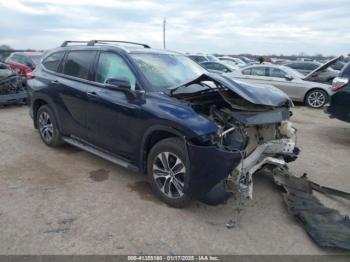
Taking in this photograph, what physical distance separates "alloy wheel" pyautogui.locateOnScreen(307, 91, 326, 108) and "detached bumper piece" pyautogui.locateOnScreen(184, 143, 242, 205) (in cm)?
949

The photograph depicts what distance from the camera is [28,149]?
6.25m

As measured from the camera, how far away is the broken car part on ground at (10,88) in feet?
33.2

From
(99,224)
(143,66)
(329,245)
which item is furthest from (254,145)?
(99,224)

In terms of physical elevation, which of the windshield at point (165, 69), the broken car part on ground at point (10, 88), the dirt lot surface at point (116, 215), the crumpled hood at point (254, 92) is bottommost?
the dirt lot surface at point (116, 215)

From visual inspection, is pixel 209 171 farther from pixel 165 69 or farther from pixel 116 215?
pixel 165 69

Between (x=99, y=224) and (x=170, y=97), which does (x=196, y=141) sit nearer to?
(x=170, y=97)

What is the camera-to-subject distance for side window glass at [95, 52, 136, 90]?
15.1ft

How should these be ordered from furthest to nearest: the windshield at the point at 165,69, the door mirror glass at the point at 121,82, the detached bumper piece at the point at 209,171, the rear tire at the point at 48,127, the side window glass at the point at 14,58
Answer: the side window glass at the point at 14,58
the rear tire at the point at 48,127
the windshield at the point at 165,69
the door mirror glass at the point at 121,82
the detached bumper piece at the point at 209,171

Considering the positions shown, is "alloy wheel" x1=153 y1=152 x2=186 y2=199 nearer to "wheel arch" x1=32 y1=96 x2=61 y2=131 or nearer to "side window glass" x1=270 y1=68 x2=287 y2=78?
"wheel arch" x1=32 y1=96 x2=61 y2=131

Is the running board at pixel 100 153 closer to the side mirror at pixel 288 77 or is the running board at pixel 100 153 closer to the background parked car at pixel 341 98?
the background parked car at pixel 341 98

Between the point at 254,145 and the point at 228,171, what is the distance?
1006 millimetres

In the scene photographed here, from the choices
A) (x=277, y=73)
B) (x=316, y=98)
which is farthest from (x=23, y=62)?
(x=316, y=98)

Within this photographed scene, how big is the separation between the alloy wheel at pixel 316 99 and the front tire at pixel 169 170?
31.1ft

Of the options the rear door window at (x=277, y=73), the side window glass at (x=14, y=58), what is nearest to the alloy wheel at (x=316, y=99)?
the rear door window at (x=277, y=73)
